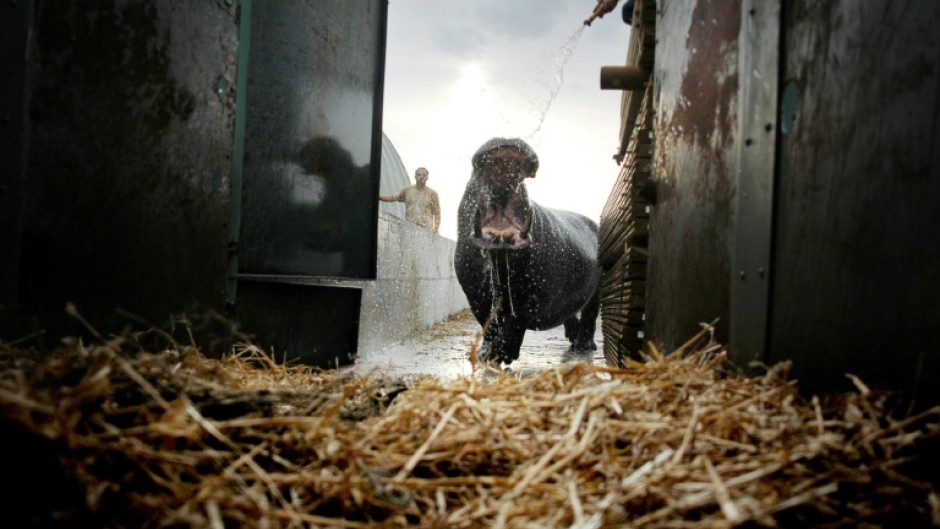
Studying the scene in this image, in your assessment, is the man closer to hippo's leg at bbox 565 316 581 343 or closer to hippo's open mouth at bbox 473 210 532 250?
hippo's leg at bbox 565 316 581 343

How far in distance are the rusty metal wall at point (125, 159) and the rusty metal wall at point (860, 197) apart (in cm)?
217

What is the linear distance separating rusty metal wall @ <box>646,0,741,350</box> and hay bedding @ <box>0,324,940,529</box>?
728mm

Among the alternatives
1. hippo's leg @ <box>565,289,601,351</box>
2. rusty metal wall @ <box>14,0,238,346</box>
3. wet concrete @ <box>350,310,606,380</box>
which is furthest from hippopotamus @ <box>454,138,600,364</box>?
rusty metal wall @ <box>14,0,238,346</box>

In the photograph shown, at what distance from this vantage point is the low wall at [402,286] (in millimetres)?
6215

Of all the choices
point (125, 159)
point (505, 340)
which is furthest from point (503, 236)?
point (125, 159)

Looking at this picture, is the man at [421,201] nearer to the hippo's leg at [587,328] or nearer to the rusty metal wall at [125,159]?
the hippo's leg at [587,328]

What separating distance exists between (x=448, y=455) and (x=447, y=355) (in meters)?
5.21

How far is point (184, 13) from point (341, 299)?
243cm

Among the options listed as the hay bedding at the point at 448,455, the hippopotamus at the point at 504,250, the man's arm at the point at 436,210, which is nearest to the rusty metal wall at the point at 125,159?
the hay bedding at the point at 448,455

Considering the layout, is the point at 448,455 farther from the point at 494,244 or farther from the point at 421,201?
the point at 421,201

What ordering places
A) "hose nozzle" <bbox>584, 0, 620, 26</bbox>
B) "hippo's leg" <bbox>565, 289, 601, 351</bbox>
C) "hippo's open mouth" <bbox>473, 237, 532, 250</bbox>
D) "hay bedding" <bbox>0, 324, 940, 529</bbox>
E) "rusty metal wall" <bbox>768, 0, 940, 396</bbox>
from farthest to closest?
"hippo's leg" <bbox>565, 289, 601, 351</bbox>, "hippo's open mouth" <bbox>473, 237, 532, 250</bbox>, "hose nozzle" <bbox>584, 0, 620, 26</bbox>, "rusty metal wall" <bbox>768, 0, 940, 396</bbox>, "hay bedding" <bbox>0, 324, 940, 529</bbox>

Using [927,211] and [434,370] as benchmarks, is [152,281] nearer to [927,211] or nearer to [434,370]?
[927,211]

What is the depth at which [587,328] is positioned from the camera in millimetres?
8906

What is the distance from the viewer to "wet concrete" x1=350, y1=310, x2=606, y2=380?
17.1 ft
